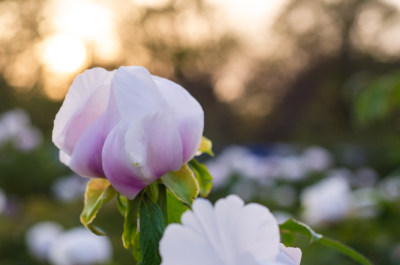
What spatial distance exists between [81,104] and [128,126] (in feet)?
0.10

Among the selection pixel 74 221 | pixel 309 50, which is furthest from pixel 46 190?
pixel 309 50

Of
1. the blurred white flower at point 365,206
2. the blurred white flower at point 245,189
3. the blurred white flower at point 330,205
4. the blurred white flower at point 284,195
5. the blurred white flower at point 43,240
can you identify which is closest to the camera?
the blurred white flower at point 330,205

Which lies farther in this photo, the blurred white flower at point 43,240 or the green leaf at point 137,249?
the blurred white flower at point 43,240

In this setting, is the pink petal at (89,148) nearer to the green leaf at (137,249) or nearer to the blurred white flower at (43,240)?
the green leaf at (137,249)

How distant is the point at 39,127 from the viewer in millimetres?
9938

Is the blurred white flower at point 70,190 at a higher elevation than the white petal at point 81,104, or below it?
below

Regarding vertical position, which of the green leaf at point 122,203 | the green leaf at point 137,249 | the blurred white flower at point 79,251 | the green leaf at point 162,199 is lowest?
the blurred white flower at point 79,251

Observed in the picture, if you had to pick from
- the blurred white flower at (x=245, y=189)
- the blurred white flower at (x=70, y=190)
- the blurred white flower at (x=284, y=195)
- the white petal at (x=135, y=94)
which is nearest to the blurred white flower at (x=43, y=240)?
the blurred white flower at (x=70, y=190)

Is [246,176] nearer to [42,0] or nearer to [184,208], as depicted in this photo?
[184,208]

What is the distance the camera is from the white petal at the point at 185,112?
0.90 feet

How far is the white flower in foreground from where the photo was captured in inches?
7.8

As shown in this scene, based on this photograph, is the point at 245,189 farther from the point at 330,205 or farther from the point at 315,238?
the point at 315,238

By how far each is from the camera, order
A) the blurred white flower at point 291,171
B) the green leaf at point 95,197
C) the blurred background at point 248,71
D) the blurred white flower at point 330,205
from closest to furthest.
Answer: the green leaf at point 95,197, the blurred white flower at point 330,205, the blurred white flower at point 291,171, the blurred background at point 248,71

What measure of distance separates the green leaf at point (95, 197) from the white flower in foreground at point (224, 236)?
103mm
